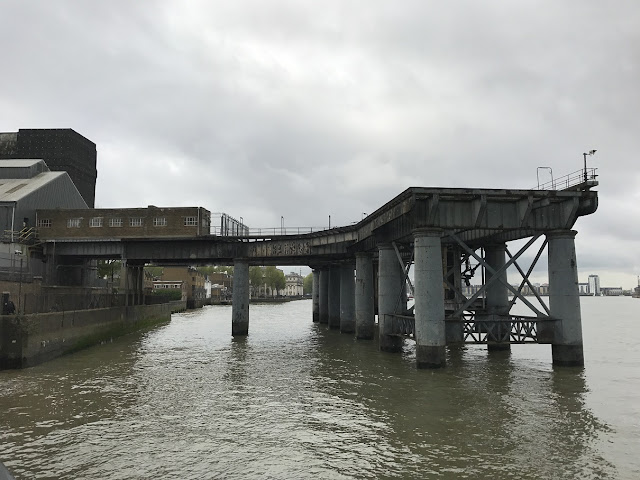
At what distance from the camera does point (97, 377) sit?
→ 22.9 m

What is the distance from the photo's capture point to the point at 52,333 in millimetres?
28109

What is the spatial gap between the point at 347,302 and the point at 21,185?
3914 centimetres

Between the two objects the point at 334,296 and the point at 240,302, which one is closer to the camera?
the point at 240,302

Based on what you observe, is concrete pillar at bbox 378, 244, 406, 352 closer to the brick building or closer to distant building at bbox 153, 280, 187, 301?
the brick building

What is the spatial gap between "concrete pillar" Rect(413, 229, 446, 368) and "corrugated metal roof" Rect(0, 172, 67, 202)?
41259 millimetres

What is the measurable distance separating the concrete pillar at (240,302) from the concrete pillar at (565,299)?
91.7 ft

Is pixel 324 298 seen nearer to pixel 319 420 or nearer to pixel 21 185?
pixel 21 185

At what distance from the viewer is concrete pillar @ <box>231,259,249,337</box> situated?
43.9 metres

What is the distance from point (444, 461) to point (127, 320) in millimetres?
42561

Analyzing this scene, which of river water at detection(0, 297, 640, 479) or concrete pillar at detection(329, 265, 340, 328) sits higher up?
concrete pillar at detection(329, 265, 340, 328)

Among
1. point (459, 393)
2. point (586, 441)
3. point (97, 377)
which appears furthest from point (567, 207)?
point (97, 377)

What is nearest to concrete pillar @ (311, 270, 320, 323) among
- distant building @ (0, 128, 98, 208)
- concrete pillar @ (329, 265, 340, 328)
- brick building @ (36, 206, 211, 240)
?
concrete pillar @ (329, 265, 340, 328)

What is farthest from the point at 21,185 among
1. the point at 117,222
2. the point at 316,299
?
the point at 316,299

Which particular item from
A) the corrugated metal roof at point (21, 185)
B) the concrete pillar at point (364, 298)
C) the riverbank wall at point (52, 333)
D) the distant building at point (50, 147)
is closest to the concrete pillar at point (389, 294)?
the concrete pillar at point (364, 298)
